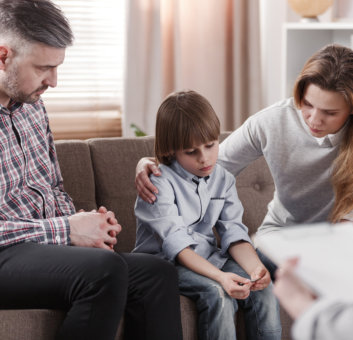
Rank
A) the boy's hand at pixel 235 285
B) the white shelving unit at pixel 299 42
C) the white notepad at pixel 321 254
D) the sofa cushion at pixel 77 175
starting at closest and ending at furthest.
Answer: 1. the white notepad at pixel 321 254
2. the boy's hand at pixel 235 285
3. the sofa cushion at pixel 77 175
4. the white shelving unit at pixel 299 42

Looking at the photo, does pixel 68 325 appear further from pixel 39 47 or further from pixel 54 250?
pixel 39 47

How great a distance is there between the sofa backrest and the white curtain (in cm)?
99

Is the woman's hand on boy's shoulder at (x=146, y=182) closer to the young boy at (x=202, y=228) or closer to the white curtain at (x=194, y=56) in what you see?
the young boy at (x=202, y=228)

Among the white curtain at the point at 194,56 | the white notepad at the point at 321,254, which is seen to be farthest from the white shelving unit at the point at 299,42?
the white notepad at the point at 321,254

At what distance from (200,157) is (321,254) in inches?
34.1

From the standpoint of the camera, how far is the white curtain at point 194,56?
2979 mm

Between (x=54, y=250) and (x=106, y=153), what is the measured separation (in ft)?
2.04

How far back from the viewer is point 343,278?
0.76 meters

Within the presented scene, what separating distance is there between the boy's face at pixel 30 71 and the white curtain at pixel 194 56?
4.71 feet

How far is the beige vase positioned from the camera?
279 centimetres

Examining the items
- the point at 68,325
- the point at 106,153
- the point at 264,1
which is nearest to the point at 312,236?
the point at 68,325

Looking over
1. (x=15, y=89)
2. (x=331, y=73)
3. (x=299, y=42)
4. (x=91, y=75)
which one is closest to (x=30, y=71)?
(x=15, y=89)

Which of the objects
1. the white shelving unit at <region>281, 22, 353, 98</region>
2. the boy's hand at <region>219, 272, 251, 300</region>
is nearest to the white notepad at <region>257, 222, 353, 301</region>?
the boy's hand at <region>219, 272, 251, 300</region>

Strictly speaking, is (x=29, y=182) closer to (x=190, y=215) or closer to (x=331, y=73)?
(x=190, y=215)
